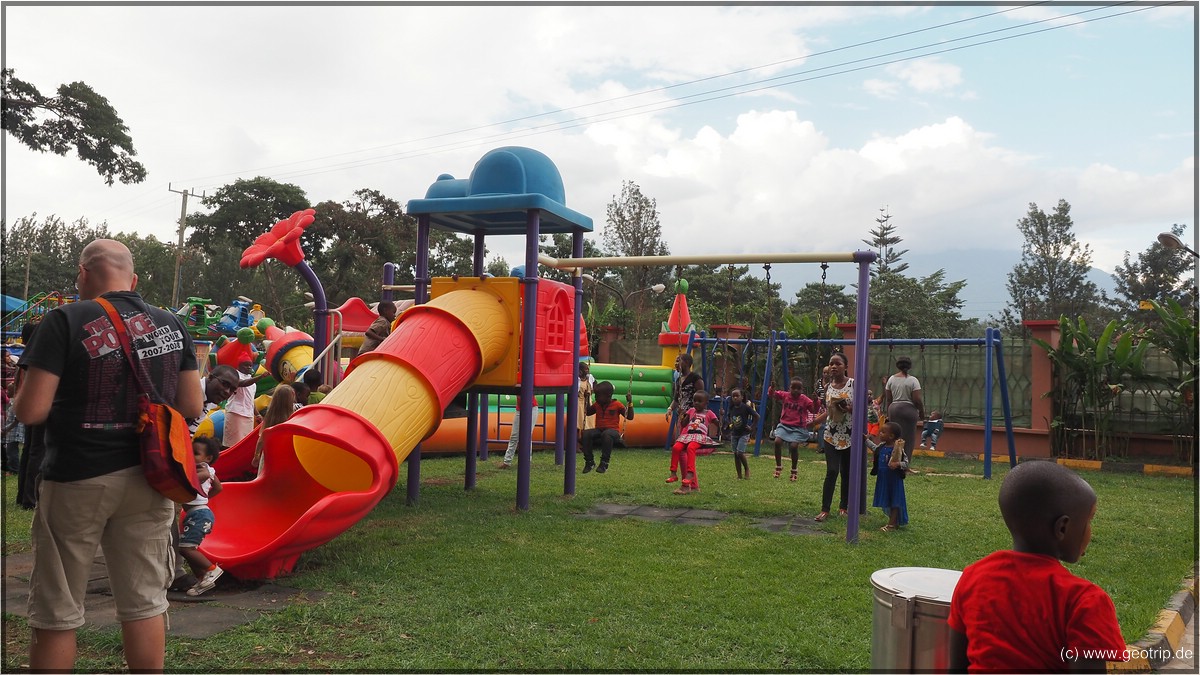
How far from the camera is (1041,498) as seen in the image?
2.45 metres

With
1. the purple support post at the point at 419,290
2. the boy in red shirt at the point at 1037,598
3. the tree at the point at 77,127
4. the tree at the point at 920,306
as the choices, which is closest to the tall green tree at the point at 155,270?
the tree at the point at 77,127

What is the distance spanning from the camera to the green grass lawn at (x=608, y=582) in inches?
169

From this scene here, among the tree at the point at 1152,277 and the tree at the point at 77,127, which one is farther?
the tree at the point at 1152,277

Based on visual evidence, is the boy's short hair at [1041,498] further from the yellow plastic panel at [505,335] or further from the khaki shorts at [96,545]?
the yellow plastic panel at [505,335]

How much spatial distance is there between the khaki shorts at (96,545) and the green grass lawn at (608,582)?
0.91 meters

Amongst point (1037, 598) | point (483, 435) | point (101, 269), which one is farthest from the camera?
point (483, 435)

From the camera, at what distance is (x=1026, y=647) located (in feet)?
7.69

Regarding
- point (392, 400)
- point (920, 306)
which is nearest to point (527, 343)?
point (392, 400)

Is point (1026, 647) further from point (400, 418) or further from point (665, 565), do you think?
point (400, 418)

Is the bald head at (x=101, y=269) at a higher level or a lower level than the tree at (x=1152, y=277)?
lower

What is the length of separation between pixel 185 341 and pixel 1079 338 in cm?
1465

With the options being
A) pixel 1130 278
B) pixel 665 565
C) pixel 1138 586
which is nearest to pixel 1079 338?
pixel 1138 586

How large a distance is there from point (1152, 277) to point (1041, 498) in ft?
183

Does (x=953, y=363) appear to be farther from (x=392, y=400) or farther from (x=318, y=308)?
(x=392, y=400)
